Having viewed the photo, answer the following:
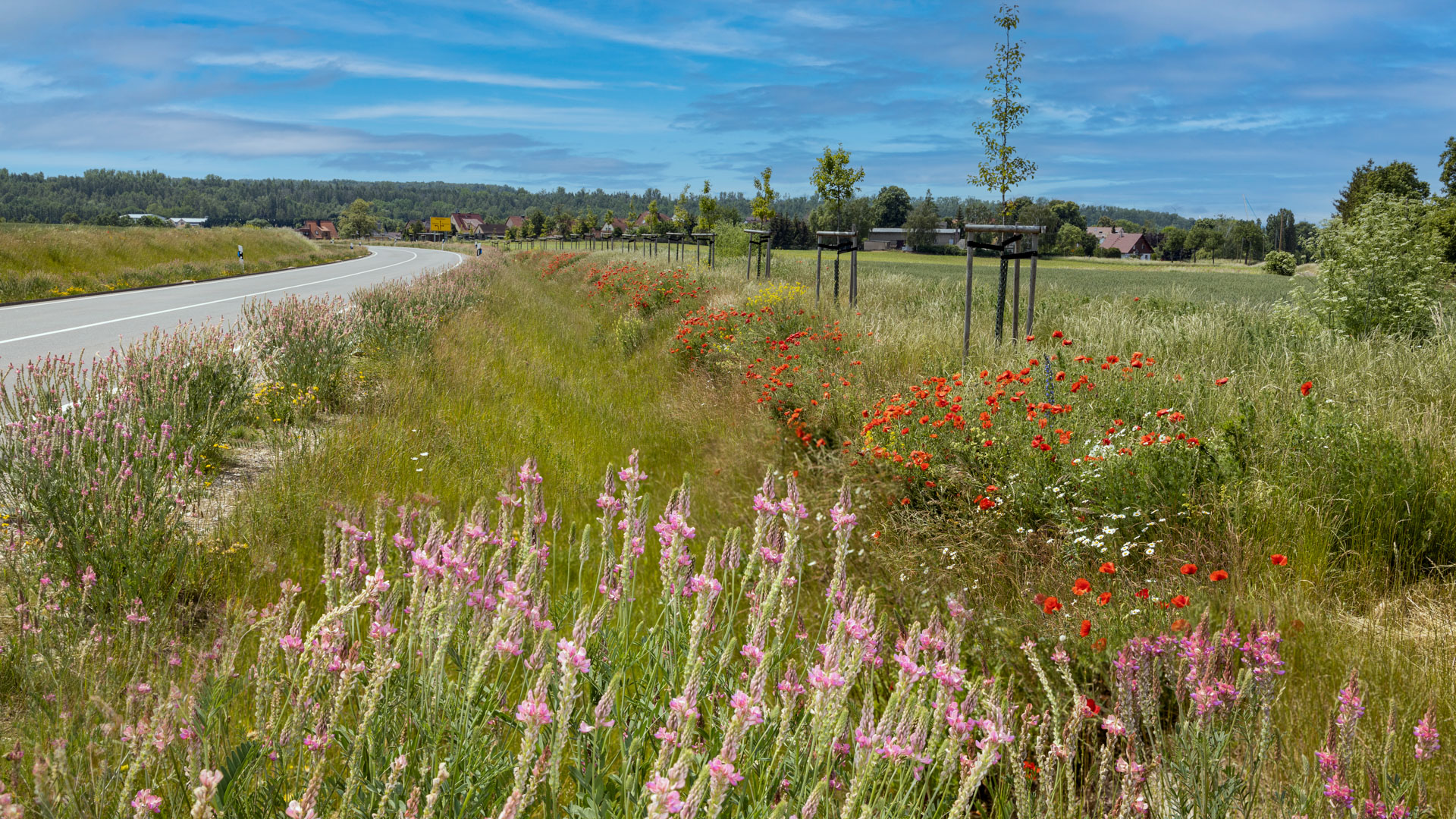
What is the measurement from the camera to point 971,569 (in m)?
4.00

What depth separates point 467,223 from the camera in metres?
171

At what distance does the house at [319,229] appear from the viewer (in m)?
150

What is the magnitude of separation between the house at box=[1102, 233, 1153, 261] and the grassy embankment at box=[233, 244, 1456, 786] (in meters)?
125

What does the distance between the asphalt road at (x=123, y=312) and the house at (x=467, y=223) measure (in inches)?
5573

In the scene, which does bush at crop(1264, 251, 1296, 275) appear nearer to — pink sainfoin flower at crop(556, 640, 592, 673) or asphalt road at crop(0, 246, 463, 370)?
asphalt road at crop(0, 246, 463, 370)

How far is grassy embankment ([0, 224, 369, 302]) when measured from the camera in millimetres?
21391

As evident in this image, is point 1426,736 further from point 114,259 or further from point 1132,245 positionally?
point 1132,245

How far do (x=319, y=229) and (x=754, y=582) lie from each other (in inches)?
6893

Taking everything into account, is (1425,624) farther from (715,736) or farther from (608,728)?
(608,728)

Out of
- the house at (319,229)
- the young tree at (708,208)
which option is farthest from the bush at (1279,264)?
the house at (319,229)

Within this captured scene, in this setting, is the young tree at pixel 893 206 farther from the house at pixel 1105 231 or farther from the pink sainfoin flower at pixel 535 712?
the pink sainfoin flower at pixel 535 712

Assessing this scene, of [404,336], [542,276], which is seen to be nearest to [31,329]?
[404,336]

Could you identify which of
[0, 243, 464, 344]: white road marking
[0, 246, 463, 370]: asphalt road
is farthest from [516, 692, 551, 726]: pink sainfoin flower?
[0, 243, 464, 344]: white road marking

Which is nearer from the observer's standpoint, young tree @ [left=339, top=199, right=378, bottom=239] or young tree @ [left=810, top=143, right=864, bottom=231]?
young tree @ [left=810, top=143, right=864, bottom=231]
